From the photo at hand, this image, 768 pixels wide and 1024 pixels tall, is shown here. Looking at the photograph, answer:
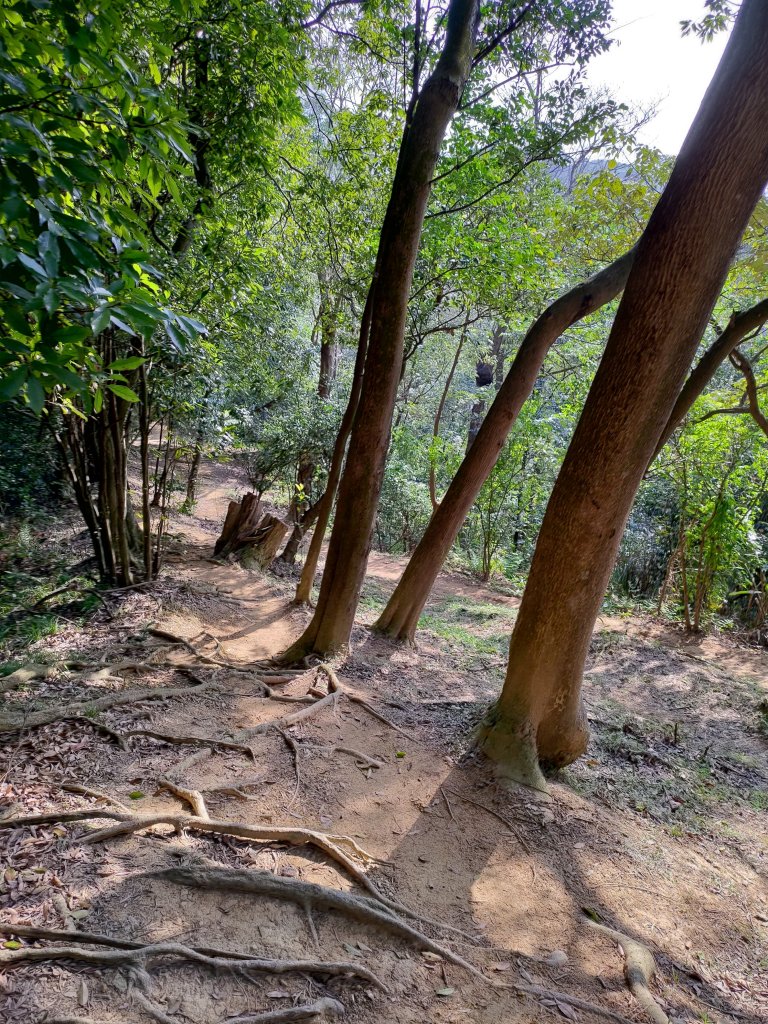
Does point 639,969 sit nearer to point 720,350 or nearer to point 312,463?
point 720,350

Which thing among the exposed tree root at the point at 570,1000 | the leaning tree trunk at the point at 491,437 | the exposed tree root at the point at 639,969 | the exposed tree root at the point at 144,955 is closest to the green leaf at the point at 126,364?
the exposed tree root at the point at 144,955

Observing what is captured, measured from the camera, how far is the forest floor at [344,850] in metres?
1.88

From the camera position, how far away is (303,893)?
225 centimetres

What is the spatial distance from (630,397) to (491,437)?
8.59 ft

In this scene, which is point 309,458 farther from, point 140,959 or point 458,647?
point 140,959

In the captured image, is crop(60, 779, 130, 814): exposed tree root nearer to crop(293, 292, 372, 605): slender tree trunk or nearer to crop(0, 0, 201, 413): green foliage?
crop(0, 0, 201, 413): green foliage

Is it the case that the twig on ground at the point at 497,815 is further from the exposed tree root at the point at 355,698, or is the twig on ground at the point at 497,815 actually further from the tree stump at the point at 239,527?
the tree stump at the point at 239,527

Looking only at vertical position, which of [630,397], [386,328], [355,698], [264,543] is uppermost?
[386,328]

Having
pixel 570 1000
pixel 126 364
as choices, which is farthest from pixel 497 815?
pixel 126 364

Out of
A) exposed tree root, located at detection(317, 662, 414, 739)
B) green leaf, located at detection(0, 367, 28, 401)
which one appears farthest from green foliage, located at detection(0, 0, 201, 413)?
exposed tree root, located at detection(317, 662, 414, 739)

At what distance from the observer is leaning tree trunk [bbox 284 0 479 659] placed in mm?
4477

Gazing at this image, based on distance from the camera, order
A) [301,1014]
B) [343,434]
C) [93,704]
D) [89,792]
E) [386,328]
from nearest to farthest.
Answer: [301,1014]
[89,792]
[93,704]
[386,328]
[343,434]

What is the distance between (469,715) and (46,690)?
128 inches

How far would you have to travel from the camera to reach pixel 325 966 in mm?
1933
